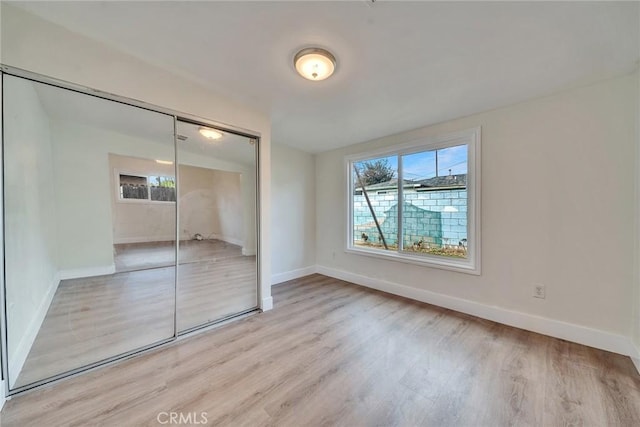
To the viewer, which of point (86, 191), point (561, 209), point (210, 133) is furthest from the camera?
point (210, 133)

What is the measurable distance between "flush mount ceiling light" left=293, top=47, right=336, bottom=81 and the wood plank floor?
2.28m

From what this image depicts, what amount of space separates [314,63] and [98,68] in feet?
5.15

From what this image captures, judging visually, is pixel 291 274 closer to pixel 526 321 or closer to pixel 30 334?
pixel 30 334

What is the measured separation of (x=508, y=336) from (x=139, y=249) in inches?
141

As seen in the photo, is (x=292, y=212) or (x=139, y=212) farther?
(x=292, y=212)

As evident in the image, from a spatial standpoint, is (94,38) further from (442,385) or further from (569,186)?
(569,186)

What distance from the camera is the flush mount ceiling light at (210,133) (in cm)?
234

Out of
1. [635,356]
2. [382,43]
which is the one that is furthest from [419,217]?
[382,43]

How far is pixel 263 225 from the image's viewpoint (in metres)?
2.71

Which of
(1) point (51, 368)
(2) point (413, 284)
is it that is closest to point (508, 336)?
(2) point (413, 284)

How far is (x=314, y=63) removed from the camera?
69.7 inches

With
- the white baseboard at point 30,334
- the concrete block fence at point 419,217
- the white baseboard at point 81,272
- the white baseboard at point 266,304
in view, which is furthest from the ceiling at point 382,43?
the white baseboard at point 266,304

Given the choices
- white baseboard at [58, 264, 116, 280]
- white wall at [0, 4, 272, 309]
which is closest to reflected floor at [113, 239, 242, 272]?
white baseboard at [58, 264, 116, 280]

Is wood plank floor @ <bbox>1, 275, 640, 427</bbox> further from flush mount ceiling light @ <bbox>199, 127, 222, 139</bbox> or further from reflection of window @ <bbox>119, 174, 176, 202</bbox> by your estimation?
flush mount ceiling light @ <bbox>199, 127, 222, 139</bbox>
